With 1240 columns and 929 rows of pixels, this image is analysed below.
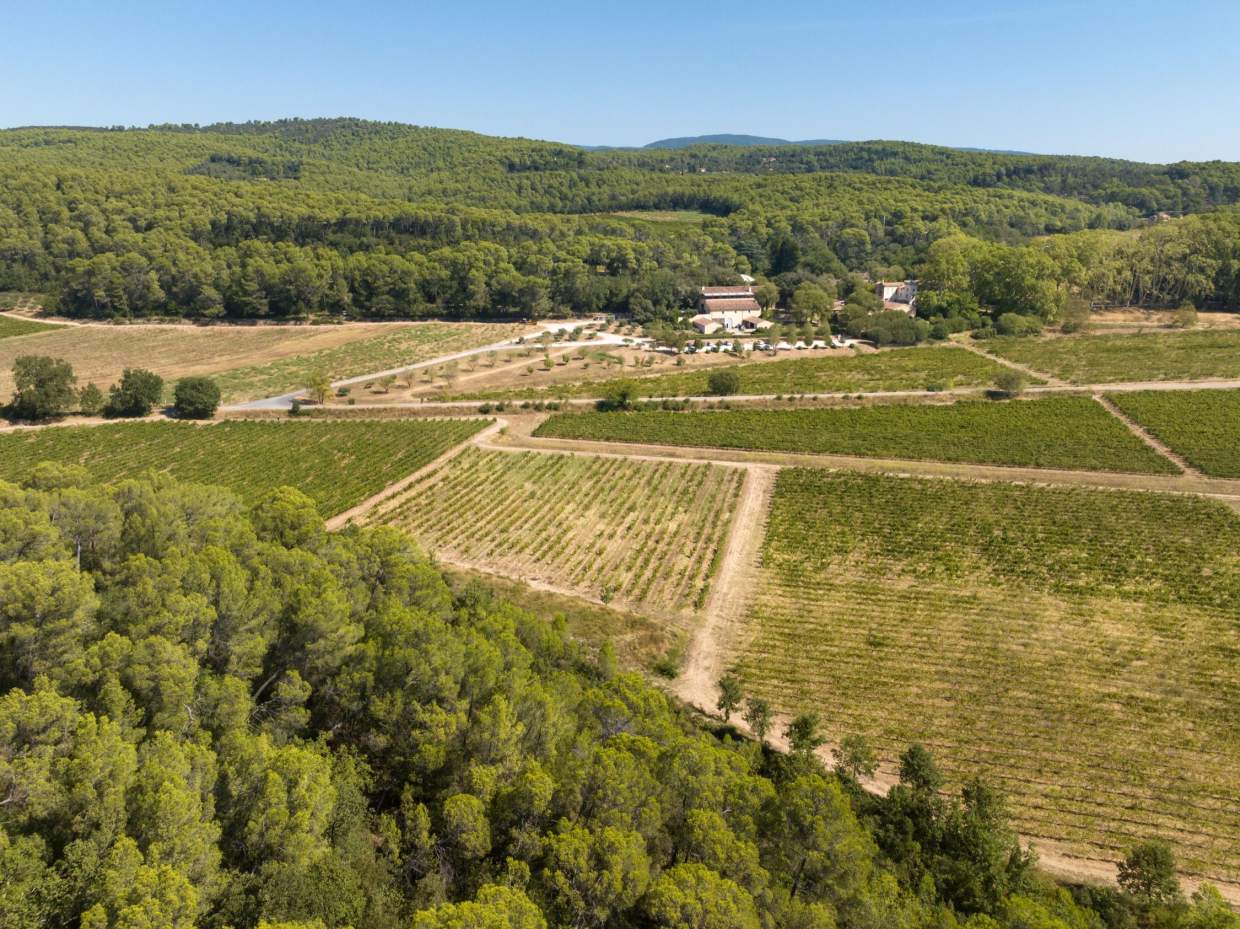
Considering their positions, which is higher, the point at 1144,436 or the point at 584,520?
the point at 1144,436

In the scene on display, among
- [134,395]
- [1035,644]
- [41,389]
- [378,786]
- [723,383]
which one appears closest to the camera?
[378,786]

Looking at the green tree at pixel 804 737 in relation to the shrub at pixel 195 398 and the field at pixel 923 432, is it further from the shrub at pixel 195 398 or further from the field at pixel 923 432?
the shrub at pixel 195 398

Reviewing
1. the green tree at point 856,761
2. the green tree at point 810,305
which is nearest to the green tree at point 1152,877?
the green tree at point 856,761

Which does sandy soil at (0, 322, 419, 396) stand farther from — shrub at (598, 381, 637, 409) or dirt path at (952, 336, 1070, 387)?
dirt path at (952, 336, 1070, 387)

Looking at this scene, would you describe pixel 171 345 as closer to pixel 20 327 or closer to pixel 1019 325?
pixel 20 327

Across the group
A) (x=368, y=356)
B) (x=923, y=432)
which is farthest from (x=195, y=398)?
(x=923, y=432)

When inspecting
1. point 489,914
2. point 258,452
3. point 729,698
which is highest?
point 489,914
